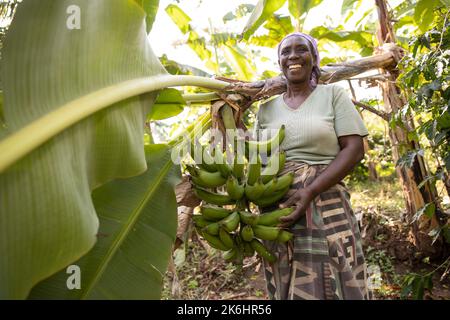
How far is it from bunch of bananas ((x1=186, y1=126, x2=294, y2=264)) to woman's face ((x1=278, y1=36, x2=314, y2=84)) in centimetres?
25

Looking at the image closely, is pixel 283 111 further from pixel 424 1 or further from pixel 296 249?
pixel 424 1

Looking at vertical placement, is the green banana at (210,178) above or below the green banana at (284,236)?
above

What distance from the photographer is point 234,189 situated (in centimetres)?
138

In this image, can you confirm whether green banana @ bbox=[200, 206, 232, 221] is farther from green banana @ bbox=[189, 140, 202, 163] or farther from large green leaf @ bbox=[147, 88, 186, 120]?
large green leaf @ bbox=[147, 88, 186, 120]

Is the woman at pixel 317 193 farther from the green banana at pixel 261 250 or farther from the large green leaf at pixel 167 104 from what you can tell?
the large green leaf at pixel 167 104

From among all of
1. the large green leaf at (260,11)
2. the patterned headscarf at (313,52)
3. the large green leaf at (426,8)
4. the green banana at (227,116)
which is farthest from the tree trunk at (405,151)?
the green banana at (227,116)

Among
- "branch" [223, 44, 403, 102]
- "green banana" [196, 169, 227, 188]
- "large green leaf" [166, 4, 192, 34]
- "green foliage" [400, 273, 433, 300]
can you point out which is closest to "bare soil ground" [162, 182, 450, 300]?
"green foliage" [400, 273, 433, 300]

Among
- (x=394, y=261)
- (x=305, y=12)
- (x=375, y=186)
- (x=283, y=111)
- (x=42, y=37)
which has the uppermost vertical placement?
(x=305, y=12)

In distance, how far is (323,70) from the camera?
2062mm

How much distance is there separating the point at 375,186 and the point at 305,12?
11.3ft

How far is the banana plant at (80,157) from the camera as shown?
80 centimetres

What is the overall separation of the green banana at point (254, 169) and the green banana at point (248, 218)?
0.12 m

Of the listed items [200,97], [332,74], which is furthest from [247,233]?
[332,74]
